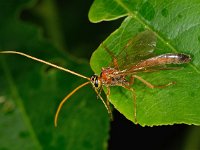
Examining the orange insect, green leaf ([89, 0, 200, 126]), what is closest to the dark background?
the orange insect

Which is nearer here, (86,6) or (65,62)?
(65,62)

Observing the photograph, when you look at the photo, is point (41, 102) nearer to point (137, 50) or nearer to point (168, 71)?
point (137, 50)

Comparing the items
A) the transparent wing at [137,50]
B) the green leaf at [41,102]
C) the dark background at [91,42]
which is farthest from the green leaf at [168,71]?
the dark background at [91,42]

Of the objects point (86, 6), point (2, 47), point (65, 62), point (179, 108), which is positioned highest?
point (86, 6)

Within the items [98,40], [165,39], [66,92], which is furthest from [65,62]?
[165,39]

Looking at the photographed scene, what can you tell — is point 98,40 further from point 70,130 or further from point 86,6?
point 70,130

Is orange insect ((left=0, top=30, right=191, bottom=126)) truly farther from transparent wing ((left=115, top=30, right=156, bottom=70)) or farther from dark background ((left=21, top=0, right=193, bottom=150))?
dark background ((left=21, top=0, right=193, bottom=150))

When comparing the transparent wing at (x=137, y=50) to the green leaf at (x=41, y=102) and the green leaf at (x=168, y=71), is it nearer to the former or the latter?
the green leaf at (x=168, y=71)
